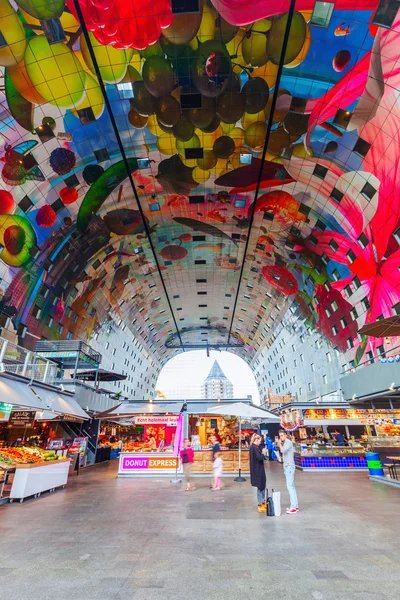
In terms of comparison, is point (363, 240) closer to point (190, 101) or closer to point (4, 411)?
point (190, 101)

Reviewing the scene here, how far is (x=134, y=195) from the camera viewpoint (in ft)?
61.3

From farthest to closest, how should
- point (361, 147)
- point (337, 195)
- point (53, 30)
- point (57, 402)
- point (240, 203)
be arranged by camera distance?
point (240, 203) < point (337, 195) < point (361, 147) < point (57, 402) < point (53, 30)

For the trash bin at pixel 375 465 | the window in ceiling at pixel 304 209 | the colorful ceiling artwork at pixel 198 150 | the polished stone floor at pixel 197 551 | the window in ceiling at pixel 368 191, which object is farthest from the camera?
the window in ceiling at pixel 304 209

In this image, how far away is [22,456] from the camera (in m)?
9.55

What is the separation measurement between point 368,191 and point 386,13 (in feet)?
21.8

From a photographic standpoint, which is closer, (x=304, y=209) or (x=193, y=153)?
(x=193, y=153)

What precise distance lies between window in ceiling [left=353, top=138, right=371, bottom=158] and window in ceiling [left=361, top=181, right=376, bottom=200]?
142cm

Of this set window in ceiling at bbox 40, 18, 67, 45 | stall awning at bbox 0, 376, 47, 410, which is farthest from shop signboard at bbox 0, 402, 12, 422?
window in ceiling at bbox 40, 18, 67, 45

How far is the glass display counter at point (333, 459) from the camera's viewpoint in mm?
16984

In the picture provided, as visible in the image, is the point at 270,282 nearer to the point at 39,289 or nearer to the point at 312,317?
the point at 312,317

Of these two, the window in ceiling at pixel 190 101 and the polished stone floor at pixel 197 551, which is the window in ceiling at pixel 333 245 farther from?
the polished stone floor at pixel 197 551

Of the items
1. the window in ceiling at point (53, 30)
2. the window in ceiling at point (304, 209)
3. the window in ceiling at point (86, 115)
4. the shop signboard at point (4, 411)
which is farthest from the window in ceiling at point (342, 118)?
the shop signboard at point (4, 411)

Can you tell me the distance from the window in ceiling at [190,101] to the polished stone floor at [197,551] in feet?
47.1

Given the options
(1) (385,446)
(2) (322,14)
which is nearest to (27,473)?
(1) (385,446)
